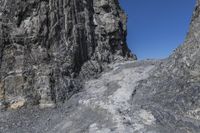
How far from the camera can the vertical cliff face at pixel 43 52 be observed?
18438 mm

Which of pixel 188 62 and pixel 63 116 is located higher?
pixel 188 62

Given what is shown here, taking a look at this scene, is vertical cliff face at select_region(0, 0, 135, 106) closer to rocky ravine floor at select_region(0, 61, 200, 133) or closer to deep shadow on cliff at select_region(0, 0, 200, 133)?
deep shadow on cliff at select_region(0, 0, 200, 133)

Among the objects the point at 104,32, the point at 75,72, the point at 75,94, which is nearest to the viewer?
the point at 75,94

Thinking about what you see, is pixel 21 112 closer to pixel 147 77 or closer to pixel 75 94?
pixel 75 94

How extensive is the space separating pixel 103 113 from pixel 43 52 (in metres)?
6.25

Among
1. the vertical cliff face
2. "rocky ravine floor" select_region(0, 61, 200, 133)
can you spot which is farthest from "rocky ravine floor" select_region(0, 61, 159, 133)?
the vertical cliff face

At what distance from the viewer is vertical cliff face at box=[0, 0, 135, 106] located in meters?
18.4

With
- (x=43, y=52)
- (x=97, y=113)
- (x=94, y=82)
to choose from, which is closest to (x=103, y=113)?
(x=97, y=113)

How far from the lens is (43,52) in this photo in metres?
19.2

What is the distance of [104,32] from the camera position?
24375 millimetres

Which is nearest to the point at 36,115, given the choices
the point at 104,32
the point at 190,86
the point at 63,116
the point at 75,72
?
the point at 63,116

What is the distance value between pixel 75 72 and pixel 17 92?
331 cm

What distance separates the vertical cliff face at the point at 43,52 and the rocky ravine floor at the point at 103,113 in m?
0.89

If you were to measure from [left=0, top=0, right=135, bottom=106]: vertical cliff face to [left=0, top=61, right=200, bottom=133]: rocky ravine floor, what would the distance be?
0.89m
